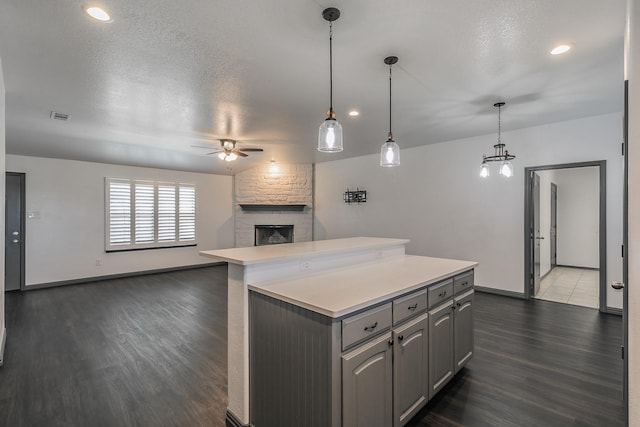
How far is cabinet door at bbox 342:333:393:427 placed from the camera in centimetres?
149

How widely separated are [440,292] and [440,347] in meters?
0.39

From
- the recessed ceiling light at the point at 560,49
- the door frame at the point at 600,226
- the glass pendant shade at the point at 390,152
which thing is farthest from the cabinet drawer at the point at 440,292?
the door frame at the point at 600,226

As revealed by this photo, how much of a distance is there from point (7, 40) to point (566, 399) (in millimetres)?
4674

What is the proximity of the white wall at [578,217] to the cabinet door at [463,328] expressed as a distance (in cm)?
634

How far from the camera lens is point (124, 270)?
6242mm

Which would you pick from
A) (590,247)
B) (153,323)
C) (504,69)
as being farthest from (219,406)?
(590,247)

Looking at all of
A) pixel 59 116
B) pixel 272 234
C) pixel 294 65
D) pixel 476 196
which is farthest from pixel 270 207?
pixel 294 65

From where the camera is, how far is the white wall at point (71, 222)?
5277mm

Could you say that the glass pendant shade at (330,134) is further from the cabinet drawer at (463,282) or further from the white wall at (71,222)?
the white wall at (71,222)

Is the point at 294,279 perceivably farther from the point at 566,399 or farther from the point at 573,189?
the point at 573,189

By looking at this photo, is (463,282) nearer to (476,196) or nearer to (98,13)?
(476,196)

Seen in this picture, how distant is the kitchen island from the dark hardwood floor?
17.1 inches

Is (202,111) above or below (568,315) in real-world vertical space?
above

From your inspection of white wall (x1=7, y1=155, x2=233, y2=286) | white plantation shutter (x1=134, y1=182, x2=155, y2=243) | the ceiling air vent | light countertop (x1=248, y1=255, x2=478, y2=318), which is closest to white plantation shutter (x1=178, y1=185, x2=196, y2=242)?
white wall (x1=7, y1=155, x2=233, y2=286)
